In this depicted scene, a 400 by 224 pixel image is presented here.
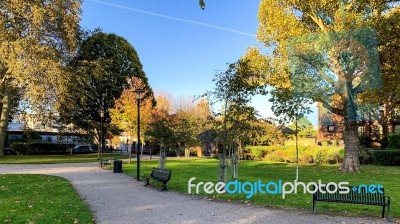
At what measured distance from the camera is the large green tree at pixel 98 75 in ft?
119

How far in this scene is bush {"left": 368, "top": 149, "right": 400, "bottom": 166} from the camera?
2884 cm

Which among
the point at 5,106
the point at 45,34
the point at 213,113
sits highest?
the point at 45,34

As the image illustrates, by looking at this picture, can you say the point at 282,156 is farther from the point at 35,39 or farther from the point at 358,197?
the point at 358,197

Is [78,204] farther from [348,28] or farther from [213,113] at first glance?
[348,28]

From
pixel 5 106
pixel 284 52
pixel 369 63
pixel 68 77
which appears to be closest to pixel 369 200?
pixel 369 63

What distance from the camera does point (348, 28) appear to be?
19203 millimetres

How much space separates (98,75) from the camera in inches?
1444

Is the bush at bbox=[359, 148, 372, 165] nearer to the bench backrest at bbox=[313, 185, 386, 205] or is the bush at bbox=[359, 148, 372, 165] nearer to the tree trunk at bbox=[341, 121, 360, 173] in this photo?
the tree trunk at bbox=[341, 121, 360, 173]

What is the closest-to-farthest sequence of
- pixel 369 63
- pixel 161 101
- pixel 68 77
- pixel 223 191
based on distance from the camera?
pixel 223 191 < pixel 369 63 < pixel 68 77 < pixel 161 101

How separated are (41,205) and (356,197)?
776 centimetres

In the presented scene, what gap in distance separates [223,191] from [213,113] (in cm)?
301

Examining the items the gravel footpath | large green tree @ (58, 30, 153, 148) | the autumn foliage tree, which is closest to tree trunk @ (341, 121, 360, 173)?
the gravel footpath

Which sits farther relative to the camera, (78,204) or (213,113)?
(213,113)

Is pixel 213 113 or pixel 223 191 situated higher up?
pixel 213 113
